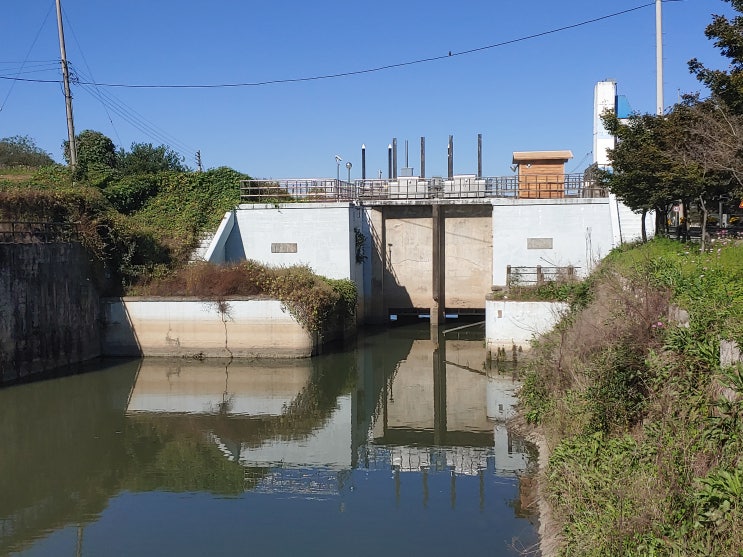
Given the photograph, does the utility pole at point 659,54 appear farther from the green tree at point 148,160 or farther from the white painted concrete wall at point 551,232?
the green tree at point 148,160

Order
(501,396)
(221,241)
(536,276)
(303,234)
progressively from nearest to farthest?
(501,396), (536,276), (221,241), (303,234)

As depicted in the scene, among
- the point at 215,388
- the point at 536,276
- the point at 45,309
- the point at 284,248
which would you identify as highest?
the point at 284,248

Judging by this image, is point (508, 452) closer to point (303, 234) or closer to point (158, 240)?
Answer: point (303, 234)

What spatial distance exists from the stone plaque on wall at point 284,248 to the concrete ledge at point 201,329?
14.0 ft

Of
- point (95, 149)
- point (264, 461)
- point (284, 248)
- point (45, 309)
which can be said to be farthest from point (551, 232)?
point (95, 149)

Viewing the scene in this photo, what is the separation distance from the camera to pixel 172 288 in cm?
2009

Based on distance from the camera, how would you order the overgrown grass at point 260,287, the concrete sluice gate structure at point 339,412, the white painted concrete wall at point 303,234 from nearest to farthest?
1. the concrete sluice gate structure at point 339,412
2. the overgrown grass at point 260,287
3. the white painted concrete wall at point 303,234

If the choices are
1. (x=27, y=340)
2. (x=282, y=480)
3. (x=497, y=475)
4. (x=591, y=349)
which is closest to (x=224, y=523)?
(x=282, y=480)

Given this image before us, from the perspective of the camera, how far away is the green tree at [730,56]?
11164 mm

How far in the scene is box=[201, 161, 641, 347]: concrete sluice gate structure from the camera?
877 inches

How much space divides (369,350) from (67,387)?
344 inches

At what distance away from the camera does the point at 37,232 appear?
60.1ft

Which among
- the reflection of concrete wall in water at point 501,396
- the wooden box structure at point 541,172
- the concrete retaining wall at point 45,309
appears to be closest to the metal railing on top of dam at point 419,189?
the wooden box structure at point 541,172

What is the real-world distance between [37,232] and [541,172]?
1611 centimetres
